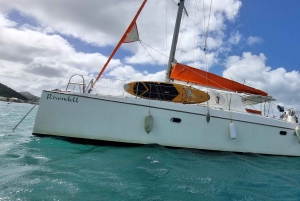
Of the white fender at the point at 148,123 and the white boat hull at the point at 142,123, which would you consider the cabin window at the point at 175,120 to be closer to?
the white boat hull at the point at 142,123

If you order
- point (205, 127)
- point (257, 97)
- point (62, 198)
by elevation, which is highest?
point (257, 97)

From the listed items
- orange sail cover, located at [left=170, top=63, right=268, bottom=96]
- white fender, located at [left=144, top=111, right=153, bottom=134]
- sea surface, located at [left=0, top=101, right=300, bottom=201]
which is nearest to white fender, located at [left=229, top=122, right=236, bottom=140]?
sea surface, located at [left=0, top=101, right=300, bottom=201]

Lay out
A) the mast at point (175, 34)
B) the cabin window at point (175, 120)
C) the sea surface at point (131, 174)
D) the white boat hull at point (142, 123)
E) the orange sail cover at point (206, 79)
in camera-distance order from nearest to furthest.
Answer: the sea surface at point (131, 174) → the white boat hull at point (142, 123) → the cabin window at point (175, 120) → the orange sail cover at point (206, 79) → the mast at point (175, 34)

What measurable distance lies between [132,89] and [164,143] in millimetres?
1967

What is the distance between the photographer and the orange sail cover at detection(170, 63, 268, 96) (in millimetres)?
7922

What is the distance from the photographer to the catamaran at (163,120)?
6168mm

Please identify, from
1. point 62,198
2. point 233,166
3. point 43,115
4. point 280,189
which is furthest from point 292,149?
A: point 43,115

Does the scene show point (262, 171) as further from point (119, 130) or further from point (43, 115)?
point (43, 115)

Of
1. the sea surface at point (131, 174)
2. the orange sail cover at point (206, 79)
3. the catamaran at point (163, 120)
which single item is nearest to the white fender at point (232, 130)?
the catamaran at point (163, 120)

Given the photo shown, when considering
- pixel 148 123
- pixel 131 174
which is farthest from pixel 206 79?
pixel 131 174

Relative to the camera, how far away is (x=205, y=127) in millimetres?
6609

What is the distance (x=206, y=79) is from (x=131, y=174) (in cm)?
522

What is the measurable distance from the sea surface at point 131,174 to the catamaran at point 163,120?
420mm

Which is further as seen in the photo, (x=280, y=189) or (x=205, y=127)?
(x=205, y=127)
